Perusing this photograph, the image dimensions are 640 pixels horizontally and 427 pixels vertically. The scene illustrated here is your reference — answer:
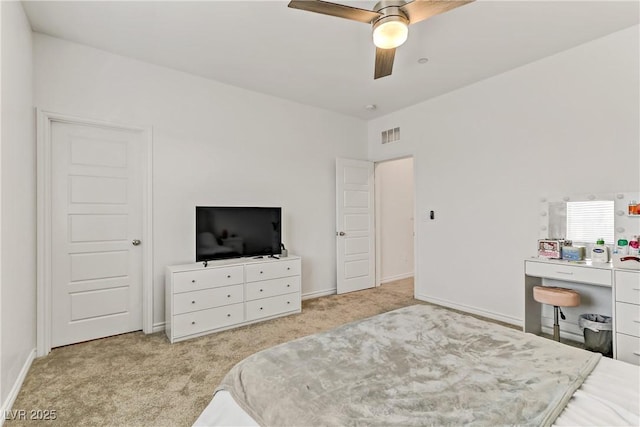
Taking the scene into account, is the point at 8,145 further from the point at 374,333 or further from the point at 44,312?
the point at 374,333

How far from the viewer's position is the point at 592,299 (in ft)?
9.39

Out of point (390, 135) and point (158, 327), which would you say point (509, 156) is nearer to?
point (390, 135)

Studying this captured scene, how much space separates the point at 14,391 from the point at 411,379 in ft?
8.40

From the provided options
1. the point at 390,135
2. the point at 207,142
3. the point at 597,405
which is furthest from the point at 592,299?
the point at 207,142

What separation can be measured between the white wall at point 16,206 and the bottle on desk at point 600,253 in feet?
14.4

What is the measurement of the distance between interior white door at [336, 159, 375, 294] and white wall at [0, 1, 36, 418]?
3378 mm

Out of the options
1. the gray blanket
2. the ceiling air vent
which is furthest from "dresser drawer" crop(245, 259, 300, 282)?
the ceiling air vent

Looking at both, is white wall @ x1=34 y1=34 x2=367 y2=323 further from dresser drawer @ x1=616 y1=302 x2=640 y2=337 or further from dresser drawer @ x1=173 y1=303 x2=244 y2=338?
dresser drawer @ x1=616 y1=302 x2=640 y2=337

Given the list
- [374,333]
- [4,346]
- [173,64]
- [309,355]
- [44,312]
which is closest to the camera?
[309,355]

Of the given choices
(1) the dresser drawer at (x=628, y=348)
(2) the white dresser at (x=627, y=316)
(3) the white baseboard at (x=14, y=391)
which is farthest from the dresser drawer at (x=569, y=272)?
(3) the white baseboard at (x=14, y=391)

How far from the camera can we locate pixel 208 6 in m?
2.37

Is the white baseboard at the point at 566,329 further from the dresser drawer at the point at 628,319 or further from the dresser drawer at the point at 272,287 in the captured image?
the dresser drawer at the point at 272,287

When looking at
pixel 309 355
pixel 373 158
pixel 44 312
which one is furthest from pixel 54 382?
pixel 373 158

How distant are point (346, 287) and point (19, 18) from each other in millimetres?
4390
